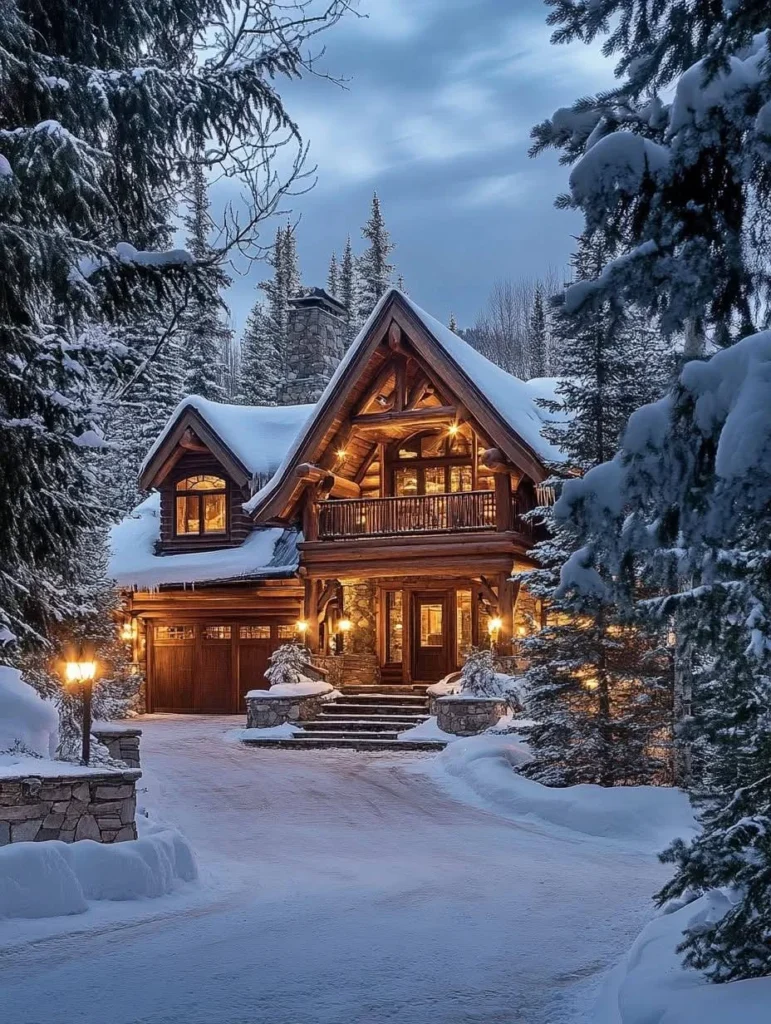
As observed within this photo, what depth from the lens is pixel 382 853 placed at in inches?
426

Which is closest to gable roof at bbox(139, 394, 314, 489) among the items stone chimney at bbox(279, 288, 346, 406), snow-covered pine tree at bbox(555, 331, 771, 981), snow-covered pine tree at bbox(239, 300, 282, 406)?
stone chimney at bbox(279, 288, 346, 406)

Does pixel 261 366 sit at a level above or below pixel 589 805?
above

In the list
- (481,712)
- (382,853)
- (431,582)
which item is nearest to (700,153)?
(382,853)

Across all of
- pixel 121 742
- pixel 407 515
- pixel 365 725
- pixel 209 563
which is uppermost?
pixel 407 515

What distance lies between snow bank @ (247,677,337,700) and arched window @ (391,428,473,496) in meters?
5.77

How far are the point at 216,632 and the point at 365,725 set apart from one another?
25.0 feet

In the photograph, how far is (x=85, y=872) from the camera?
8.58 metres

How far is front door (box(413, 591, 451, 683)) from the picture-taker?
83.4 ft

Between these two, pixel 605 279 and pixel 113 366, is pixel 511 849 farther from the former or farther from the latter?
pixel 605 279

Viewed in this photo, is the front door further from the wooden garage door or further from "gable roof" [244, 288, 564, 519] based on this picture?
the wooden garage door

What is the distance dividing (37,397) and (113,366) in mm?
675

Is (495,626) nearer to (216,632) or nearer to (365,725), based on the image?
(365,725)

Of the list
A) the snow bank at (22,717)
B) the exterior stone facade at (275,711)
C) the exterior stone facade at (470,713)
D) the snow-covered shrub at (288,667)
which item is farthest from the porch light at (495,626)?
the snow bank at (22,717)

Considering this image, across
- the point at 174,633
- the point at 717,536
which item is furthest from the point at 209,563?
the point at 717,536
